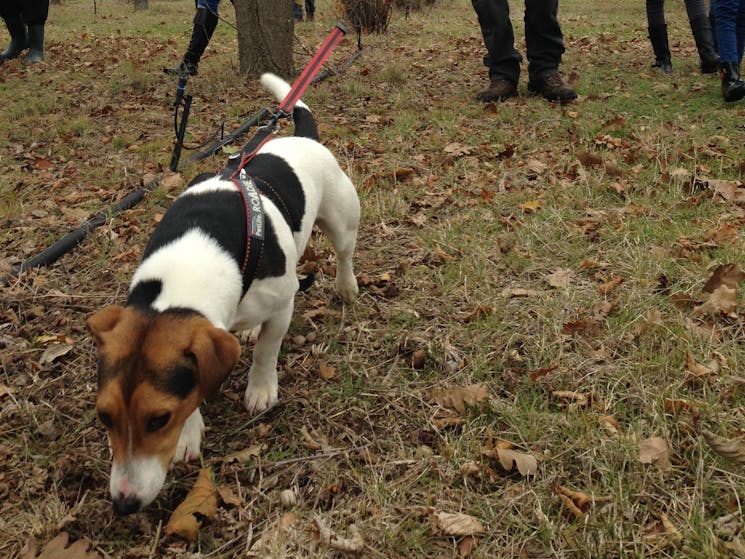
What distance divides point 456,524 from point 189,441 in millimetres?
1066

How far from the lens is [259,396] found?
262 cm

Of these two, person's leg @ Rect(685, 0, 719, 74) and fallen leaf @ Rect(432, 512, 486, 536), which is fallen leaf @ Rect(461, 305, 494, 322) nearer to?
fallen leaf @ Rect(432, 512, 486, 536)

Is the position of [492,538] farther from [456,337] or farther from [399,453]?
[456,337]

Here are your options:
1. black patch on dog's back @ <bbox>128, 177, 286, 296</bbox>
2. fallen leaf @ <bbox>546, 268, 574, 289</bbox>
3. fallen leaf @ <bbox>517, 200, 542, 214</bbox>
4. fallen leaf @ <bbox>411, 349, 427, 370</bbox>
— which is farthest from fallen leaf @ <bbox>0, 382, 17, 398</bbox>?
fallen leaf @ <bbox>517, 200, 542, 214</bbox>

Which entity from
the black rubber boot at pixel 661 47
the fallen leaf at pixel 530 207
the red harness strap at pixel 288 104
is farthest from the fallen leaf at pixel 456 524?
the black rubber boot at pixel 661 47

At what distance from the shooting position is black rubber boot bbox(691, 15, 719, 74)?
6965 millimetres

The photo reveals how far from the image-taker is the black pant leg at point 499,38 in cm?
648

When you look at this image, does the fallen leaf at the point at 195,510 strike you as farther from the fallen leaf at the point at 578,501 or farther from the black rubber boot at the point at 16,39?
the black rubber boot at the point at 16,39

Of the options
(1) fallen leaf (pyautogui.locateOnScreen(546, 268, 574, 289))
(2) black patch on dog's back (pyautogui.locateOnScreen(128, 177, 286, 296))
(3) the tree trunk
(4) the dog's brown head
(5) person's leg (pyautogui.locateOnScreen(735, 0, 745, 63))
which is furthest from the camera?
(3) the tree trunk

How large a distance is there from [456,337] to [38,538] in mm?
1937

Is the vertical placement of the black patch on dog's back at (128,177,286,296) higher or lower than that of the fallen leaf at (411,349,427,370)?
higher

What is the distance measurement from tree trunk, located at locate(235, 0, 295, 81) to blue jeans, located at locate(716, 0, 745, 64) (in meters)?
4.70

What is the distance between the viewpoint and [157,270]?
2.11 m

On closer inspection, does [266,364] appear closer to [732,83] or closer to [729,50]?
[732,83]
